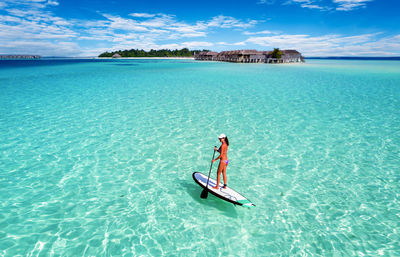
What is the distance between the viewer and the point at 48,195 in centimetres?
827

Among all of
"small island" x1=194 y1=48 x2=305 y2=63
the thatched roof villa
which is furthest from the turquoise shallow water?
the thatched roof villa

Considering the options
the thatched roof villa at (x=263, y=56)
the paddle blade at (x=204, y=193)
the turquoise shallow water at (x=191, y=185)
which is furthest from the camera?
the thatched roof villa at (x=263, y=56)

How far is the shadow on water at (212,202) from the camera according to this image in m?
7.60

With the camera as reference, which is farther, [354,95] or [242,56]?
[242,56]

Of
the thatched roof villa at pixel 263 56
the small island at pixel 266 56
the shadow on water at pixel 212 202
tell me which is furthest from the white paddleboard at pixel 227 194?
the thatched roof villa at pixel 263 56

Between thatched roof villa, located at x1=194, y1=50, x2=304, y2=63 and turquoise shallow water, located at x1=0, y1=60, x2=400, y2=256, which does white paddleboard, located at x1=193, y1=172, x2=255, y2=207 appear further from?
thatched roof villa, located at x1=194, y1=50, x2=304, y2=63

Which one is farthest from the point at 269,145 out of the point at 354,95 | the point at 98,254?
the point at 354,95

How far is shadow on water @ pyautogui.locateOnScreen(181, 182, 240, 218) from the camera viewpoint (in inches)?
299

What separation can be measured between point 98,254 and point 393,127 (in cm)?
1960

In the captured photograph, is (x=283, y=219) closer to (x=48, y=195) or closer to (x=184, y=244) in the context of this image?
(x=184, y=244)

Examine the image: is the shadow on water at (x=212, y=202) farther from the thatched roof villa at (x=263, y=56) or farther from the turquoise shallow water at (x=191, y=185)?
the thatched roof villa at (x=263, y=56)

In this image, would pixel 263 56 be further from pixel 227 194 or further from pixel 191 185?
pixel 227 194

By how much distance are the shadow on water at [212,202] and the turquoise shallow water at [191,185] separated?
5 cm

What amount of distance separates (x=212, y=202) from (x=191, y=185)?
1.34 meters
